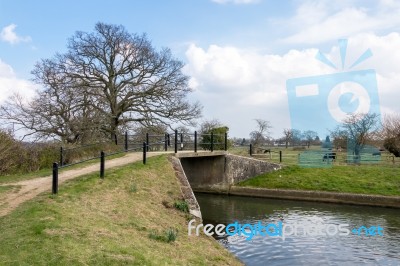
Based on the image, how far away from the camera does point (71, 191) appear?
32.2 ft

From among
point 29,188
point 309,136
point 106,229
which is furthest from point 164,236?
point 309,136

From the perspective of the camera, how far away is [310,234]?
42.0ft

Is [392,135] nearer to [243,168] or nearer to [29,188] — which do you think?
[243,168]

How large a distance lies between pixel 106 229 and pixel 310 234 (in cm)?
777

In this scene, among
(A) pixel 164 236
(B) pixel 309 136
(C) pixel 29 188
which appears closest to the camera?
(A) pixel 164 236

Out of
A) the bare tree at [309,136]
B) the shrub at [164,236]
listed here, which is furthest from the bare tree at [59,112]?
the bare tree at [309,136]

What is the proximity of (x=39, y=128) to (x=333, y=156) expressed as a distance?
64.1 ft

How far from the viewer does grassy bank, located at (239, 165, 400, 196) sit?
2064 cm

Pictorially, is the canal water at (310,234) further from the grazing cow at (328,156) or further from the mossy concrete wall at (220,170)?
the grazing cow at (328,156)

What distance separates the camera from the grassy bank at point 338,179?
20.6 metres

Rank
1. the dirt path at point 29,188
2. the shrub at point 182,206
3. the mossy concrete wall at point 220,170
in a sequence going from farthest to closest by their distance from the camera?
1. the mossy concrete wall at point 220,170
2. the shrub at point 182,206
3. the dirt path at point 29,188

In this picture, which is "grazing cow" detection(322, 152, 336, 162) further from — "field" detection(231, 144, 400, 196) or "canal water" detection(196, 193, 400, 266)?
"canal water" detection(196, 193, 400, 266)

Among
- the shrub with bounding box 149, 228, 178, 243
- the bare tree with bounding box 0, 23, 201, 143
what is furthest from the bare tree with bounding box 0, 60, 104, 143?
the shrub with bounding box 149, 228, 178, 243

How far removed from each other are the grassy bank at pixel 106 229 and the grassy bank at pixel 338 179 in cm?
1183
